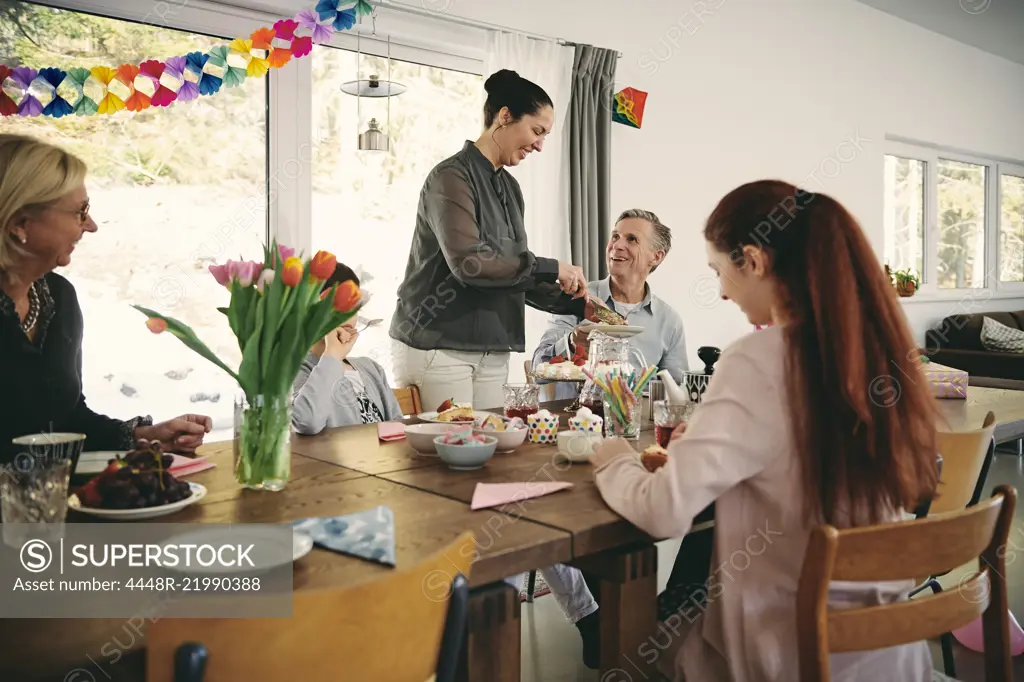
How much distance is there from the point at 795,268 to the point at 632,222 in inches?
77.5

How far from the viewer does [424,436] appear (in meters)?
1.79

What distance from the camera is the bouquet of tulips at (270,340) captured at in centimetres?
150

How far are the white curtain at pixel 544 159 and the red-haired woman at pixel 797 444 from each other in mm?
2804

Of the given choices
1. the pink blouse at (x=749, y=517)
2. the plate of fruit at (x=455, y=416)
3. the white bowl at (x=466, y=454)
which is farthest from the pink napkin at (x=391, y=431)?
the pink blouse at (x=749, y=517)

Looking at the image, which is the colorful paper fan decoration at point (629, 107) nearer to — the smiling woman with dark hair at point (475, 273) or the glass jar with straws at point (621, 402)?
the smiling woman with dark hair at point (475, 273)

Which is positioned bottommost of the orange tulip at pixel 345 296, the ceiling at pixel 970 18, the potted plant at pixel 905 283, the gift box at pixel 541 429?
the gift box at pixel 541 429

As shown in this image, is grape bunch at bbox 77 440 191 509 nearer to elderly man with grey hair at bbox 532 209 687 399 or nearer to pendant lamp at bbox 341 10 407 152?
elderly man with grey hair at bbox 532 209 687 399

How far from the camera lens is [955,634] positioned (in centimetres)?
266

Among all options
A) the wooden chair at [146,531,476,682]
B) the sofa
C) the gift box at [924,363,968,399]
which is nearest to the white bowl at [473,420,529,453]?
the wooden chair at [146,531,476,682]

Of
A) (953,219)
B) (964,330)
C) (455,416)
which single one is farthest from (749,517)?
(953,219)

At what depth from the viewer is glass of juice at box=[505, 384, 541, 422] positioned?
6.71 feet

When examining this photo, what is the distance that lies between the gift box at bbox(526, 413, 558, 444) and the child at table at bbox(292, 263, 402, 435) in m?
0.48

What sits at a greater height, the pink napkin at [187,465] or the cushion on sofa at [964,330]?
the cushion on sofa at [964,330]

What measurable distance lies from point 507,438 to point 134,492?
0.77 m
